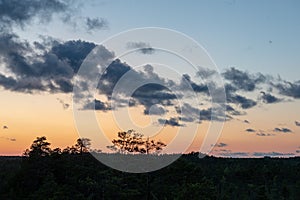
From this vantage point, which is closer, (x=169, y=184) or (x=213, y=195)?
(x=213, y=195)

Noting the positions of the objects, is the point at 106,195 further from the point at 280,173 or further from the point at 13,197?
the point at 280,173

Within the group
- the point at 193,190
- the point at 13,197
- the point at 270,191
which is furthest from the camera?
the point at 270,191

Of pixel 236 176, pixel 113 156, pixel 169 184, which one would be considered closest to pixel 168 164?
pixel 169 184

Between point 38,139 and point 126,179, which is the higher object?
point 38,139

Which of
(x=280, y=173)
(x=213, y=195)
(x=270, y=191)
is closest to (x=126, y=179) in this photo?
(x=213, y=195)

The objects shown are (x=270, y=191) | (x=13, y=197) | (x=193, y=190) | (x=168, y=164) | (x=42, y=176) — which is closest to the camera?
(x=193, y=190)

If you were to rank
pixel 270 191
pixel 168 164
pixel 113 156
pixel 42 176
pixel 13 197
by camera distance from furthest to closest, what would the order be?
pixel 270 191
pixel 113 156
pixel 168 164
pixel 42 176
pixel 13 197

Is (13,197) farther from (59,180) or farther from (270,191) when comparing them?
(270,191)

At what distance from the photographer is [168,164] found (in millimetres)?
75312

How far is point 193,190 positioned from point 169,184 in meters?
14.3

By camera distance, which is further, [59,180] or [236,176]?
[236,176]

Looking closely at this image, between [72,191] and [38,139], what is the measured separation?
13.4 m

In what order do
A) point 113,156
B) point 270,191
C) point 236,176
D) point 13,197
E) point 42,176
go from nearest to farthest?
point 13,197 < point 42,176 < point 113,156 < point 270,191 < point 236,176

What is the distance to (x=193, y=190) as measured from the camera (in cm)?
5697
